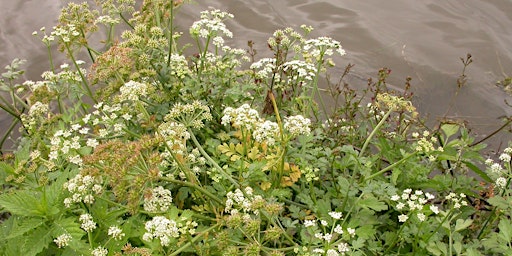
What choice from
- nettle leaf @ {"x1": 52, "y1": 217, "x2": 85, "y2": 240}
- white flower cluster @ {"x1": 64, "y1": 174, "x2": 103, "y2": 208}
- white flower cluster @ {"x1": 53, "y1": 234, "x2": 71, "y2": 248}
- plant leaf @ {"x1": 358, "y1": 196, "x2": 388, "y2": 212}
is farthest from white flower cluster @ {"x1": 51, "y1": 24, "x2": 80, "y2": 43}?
plant leaf @ {"x1": 358, "y1": 196, "x2": 388, "y2": 212}

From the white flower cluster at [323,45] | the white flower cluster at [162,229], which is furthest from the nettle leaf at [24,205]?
the white flower cluster at [323,45]

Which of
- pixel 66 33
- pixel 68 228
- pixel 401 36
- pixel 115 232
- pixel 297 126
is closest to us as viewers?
pixel 115 232

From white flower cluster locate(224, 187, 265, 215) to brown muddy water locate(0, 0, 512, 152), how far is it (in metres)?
2.82

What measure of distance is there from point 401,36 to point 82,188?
4317 mm

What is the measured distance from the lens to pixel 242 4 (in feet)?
19.9

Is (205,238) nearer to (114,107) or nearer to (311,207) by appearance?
(311,207)

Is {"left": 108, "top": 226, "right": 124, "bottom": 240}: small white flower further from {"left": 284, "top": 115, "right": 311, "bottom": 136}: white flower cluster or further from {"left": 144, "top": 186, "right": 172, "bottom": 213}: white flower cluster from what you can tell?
{"left": 284, "top": 115, "right": 311, "bottom": 136}: white flower cluster

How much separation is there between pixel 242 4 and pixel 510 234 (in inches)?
176

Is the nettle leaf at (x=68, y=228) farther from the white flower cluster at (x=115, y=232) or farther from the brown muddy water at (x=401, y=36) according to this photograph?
the brown muddy water at (x=401, y=36)

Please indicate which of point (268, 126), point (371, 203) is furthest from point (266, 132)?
point (371, 203)

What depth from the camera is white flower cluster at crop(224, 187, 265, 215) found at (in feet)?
6.91

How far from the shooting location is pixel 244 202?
2.14 meters

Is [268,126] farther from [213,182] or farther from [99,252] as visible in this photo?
[99,252]

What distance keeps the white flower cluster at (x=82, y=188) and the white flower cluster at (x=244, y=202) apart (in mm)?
587
